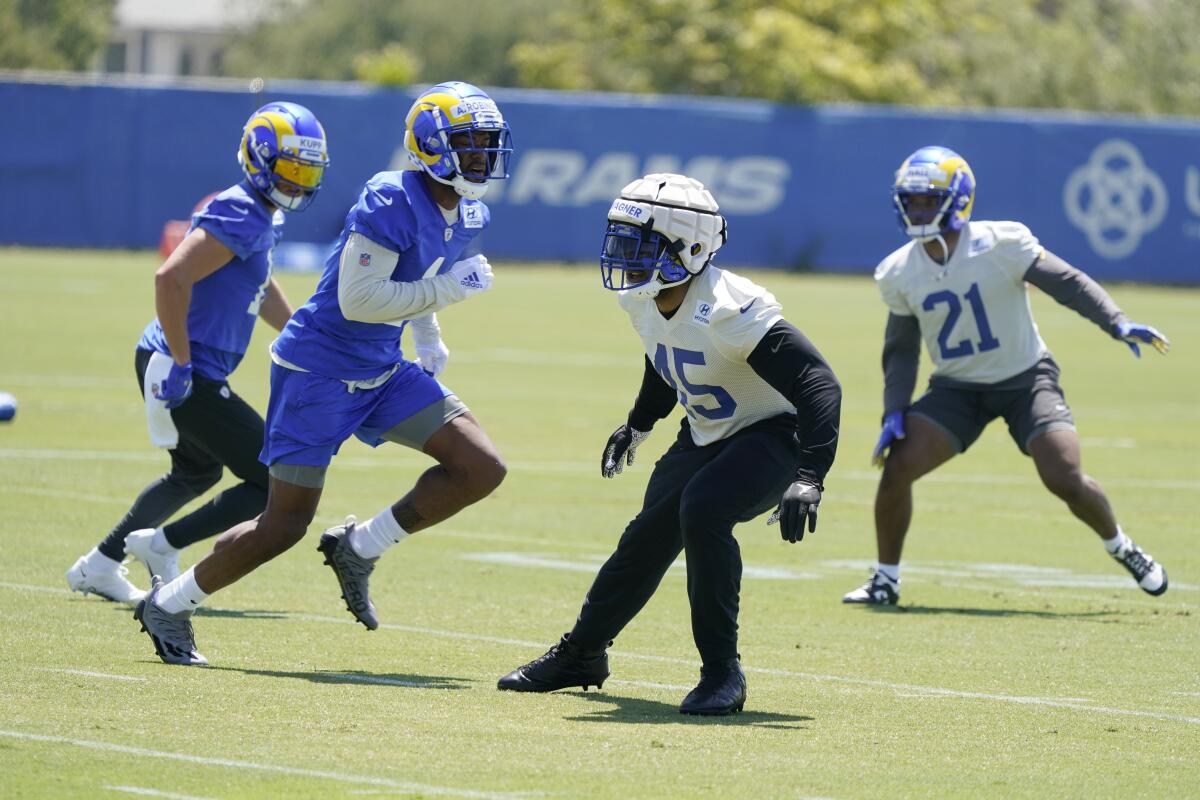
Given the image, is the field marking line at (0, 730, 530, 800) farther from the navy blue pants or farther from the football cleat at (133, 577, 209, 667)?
the navy blue pants

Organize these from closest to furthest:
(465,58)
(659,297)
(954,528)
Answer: (659,297) → (954,528) → (465,58)

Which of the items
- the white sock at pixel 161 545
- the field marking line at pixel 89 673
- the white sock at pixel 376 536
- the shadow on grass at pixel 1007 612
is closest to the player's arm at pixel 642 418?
the white sock at pixel 376 536

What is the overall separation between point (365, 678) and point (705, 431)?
5.05ft

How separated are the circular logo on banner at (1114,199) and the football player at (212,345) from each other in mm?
31932

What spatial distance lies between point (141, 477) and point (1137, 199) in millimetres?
29384

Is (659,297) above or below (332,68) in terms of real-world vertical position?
above

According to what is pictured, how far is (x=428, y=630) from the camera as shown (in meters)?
9.01

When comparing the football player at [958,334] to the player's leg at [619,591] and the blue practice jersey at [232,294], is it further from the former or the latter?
the blue practice jersey at [232,294]

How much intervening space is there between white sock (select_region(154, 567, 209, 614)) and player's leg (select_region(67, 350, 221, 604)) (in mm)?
1336

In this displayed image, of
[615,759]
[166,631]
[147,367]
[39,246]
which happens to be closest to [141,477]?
[147,367]

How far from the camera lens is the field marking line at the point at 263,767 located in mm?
5828

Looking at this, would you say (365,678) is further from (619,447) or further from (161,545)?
(161,545)

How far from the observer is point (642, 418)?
26.5 feet

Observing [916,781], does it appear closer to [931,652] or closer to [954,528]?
[931,652]
